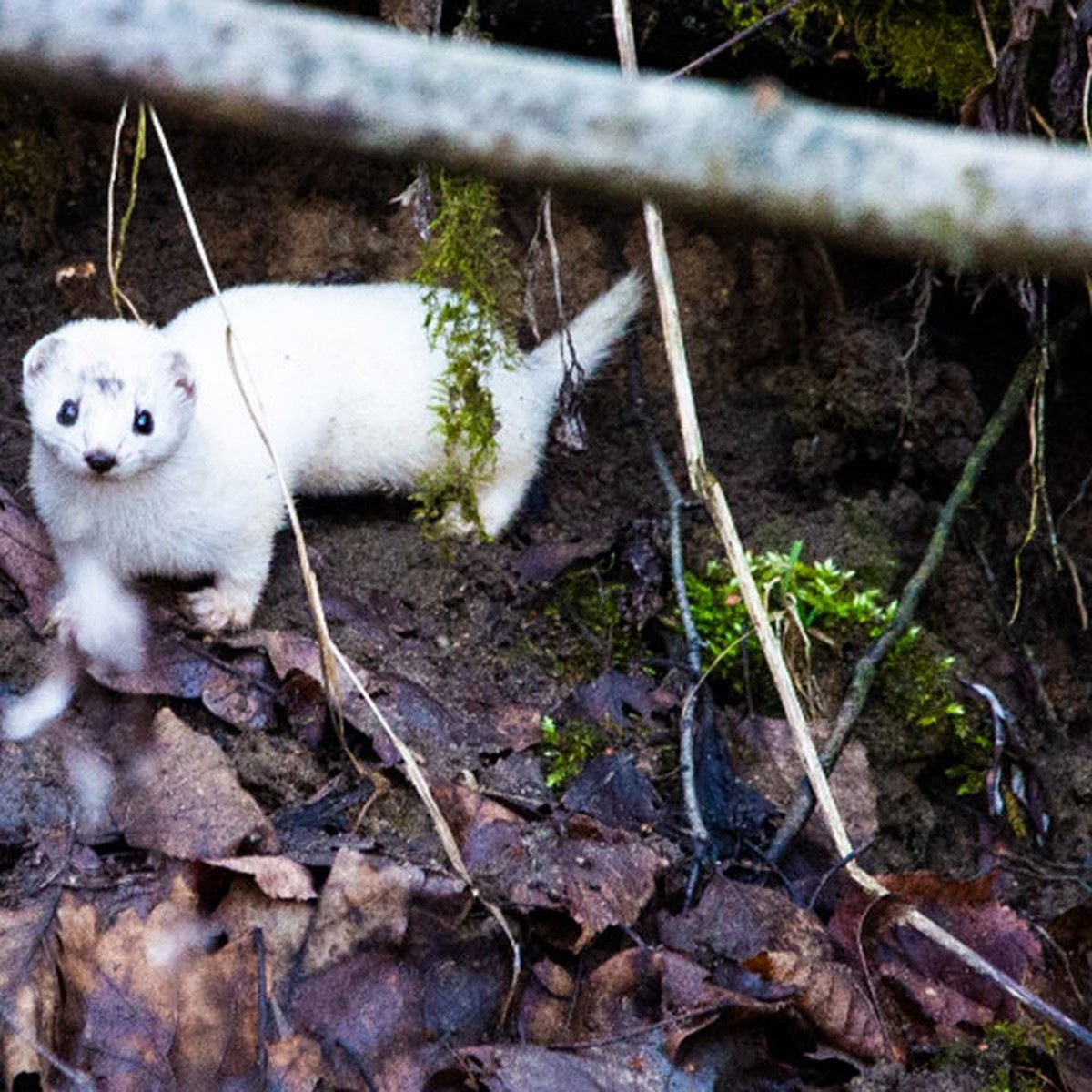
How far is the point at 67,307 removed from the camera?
496 cm

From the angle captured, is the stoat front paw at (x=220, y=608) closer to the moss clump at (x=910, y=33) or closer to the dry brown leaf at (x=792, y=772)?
the dry brown leaf at (x=792, y=772)

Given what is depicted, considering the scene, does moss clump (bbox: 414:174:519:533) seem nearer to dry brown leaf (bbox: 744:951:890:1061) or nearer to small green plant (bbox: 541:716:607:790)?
small green plant (bbox: 541:716:607:790)

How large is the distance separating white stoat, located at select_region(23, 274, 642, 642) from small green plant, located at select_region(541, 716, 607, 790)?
91 centimetres

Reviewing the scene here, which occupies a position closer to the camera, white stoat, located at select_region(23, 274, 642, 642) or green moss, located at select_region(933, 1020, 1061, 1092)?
green moss, located at select_region(933, 1020, 1061, 1092)

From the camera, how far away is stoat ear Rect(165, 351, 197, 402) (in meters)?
4.02

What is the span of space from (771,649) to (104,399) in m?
1.79

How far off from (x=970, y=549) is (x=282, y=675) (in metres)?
2.23

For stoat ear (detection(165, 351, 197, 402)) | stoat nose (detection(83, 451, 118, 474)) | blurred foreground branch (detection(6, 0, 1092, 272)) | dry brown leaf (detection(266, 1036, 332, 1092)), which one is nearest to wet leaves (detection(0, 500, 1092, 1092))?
dry brown leaf (detection(266, 1036, 332, 1092))

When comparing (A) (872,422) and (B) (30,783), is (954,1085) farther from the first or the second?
(A) (872,422)

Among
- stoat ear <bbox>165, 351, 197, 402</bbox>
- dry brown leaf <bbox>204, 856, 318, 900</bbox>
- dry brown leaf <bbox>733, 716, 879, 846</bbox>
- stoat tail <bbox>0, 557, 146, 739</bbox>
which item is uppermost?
stoat ear <bbox>165, 351, 197, 402</bbox>

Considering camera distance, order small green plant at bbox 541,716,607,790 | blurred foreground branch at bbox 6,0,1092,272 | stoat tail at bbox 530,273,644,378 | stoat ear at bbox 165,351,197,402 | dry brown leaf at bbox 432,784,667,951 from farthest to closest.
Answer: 1. stoat tail at bbox 530,273,644,378
2. stoat ear at bbox 165,351,197,402
3. small green plant at bbox 541,716,607,790
4. dry brown leaf at bbox 432,784,667,951
5. blurred foreground branch at bbox 6,0,1092,272

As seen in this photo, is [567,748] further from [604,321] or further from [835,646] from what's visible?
[604,321]

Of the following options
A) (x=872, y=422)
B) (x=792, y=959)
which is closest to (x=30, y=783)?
(x=792, y=959)

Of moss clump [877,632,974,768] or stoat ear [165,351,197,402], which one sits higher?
stoat ear [165,351,197,402]
